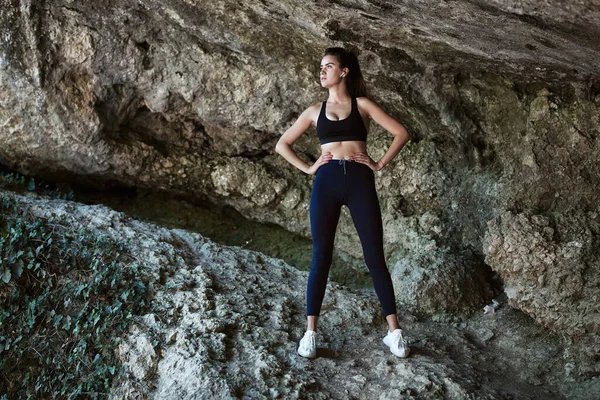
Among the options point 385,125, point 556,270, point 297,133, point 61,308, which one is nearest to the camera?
point 385,125

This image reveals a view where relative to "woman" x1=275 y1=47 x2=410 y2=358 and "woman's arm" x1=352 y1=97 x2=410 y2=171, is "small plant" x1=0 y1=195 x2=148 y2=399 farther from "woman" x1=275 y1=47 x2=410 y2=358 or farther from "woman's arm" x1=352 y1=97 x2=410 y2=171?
"woman's arm" x1=352 y1=97 x2=410 y2=171

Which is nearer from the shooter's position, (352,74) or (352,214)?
(352,214)

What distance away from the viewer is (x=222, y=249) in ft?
18.3

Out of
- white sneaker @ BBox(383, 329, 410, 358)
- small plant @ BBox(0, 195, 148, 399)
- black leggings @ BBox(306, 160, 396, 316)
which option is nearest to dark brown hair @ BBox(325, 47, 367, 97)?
black leggings @ BBox(306, 160, 396, 316)

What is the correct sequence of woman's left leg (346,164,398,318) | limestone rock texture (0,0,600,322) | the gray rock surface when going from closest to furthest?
woman's left leg (346,164,398,318) → the gray rock surface → limestone rock texture (0,0,600,322)

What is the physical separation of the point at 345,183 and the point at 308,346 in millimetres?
1037

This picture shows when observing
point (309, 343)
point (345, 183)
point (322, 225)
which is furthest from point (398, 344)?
point (345, 183)

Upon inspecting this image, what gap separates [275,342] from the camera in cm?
433

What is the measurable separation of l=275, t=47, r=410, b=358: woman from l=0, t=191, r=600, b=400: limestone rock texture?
0.26 m

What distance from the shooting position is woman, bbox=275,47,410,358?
13.4 feet

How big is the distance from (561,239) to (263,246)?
110 inches

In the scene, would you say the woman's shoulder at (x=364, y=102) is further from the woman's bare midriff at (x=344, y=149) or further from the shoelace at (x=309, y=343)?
the shoelace at (x=309, y=343)

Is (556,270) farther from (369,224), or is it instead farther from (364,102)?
(364,102)

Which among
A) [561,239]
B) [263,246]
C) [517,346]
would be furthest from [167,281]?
[561,239]
